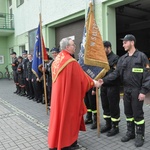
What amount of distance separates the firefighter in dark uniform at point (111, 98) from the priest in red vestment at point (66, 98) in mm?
900

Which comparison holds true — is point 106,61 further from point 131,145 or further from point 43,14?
point 43,14

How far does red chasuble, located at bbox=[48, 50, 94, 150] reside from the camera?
365cm

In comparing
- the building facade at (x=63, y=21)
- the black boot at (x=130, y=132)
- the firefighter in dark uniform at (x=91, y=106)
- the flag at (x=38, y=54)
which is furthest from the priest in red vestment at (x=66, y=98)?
the building facade at (x=63, y=21)

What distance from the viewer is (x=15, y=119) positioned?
20.4 feet

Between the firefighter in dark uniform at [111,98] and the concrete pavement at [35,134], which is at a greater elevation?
the firefighter in dark uniform at [111,98]

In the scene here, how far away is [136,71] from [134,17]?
33.1 ft

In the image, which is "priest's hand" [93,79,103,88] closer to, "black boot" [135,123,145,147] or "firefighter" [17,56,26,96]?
"black boot" [135,123,145,147]

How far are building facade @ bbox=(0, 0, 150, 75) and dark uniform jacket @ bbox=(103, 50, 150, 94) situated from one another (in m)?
4.07

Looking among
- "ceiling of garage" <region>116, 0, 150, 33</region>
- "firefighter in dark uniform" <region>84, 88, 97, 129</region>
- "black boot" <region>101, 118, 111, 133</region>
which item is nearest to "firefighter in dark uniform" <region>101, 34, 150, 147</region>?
"black boot" <region>101, 118, 111, 133</region>

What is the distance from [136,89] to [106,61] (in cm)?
83

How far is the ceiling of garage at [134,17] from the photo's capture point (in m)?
10.4

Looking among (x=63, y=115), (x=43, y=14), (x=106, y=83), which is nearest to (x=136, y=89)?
(x=106, y=83)

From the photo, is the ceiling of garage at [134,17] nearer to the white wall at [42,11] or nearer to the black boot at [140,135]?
the white wall at [42,11]

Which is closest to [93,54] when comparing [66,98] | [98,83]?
[98,83]
